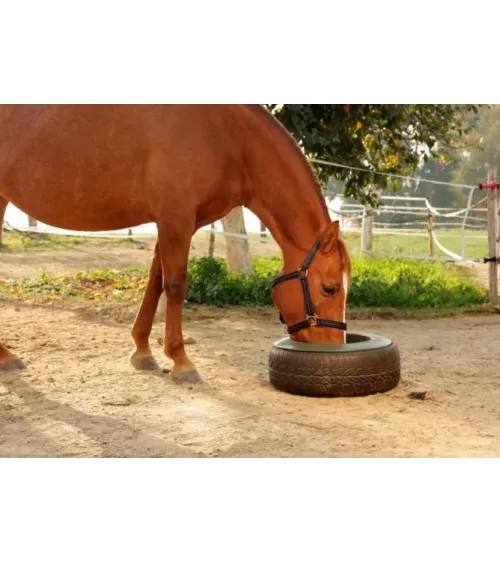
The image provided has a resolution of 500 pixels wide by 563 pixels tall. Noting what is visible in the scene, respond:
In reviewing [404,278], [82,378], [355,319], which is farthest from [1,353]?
[404,278]

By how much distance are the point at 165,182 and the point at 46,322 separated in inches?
122

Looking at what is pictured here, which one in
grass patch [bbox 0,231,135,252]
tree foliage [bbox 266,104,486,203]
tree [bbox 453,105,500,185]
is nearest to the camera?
tree foliage [bbox 266,104,486,203]

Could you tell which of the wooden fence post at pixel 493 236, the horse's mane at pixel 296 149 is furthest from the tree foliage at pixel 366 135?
the horse's mane at pixel 296 149

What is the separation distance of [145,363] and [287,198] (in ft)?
5.06

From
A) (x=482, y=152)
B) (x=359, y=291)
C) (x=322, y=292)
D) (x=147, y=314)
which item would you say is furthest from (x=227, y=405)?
(x=482, y=152)

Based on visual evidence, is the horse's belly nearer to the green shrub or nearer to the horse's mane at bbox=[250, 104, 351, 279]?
the horse's mane at bbox=[250, 104, 351, 279]

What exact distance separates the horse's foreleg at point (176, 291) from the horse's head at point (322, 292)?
2.32ft

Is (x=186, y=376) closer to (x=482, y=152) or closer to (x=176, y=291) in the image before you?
(x=176, y=291)

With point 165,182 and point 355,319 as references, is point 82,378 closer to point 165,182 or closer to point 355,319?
point 165,182

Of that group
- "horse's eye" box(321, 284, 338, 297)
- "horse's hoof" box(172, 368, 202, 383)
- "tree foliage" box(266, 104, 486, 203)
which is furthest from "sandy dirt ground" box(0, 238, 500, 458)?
"tree foliage" box(266, 104, 486, 203)

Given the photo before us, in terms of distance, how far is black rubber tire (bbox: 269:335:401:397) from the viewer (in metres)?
3.56

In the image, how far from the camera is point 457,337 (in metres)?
5.70

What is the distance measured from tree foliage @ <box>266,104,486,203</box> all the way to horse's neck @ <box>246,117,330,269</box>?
2.28m

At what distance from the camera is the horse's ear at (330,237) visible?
3.65 meters
